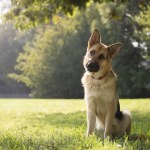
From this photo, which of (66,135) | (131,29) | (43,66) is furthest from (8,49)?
(66,135)

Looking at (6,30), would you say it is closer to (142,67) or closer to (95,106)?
(142,67)

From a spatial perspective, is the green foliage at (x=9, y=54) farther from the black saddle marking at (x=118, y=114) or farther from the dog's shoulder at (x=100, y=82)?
the dog's shoulder at (x=100, y=82)

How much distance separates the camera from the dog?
6.24m

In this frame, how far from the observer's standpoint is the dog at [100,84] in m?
6.24

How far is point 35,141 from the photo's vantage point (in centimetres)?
606

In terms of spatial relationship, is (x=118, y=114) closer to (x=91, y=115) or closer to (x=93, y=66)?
(x=91, y=115)

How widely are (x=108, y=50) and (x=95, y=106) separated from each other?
93 cm

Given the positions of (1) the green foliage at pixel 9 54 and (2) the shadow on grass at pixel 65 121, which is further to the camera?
(1) the green foliage at pixel 9 54

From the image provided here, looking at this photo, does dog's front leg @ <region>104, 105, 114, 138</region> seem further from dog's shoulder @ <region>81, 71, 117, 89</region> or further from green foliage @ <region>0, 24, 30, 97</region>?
green foliage @ <region>0, 24, 30, 97</region>

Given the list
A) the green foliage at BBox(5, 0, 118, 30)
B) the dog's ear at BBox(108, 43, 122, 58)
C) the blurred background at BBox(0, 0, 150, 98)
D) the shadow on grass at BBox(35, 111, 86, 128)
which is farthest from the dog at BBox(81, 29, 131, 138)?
the blurred background at BBox(0, 0, 150, 98)

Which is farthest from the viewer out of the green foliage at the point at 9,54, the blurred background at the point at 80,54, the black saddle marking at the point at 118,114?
the green foliage at the point at 9,54

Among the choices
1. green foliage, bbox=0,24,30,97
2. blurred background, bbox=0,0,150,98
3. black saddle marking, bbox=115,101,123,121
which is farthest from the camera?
green foliage, bbox=0,24,30,97

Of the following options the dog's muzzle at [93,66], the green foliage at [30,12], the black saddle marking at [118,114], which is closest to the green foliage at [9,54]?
the green foliage at [30,12]

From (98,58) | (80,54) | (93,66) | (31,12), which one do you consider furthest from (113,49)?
(80,54)
